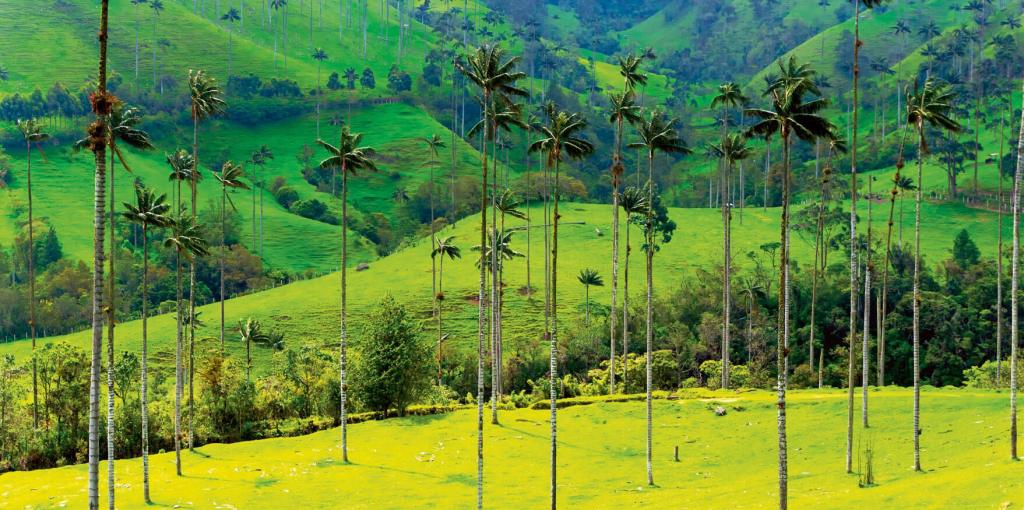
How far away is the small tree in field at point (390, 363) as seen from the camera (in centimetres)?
10200

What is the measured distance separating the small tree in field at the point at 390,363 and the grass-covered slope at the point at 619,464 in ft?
11.1

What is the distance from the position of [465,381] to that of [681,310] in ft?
135

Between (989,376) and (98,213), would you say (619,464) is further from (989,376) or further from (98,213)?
(989,376)

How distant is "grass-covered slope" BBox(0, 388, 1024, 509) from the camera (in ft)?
200

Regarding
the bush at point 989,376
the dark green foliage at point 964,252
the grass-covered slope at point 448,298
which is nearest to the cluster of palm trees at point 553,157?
the bush at point 989,376

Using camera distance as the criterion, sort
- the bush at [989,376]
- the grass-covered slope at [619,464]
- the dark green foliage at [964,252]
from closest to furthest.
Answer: the grass-covered slope at [619,464], the bush at [989,376], the dark green foliage at [964,252]

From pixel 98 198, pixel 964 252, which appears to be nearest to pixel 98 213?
pixel 98 198

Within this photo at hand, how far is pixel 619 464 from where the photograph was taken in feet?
262

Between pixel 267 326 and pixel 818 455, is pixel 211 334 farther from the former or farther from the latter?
pixel 818 455

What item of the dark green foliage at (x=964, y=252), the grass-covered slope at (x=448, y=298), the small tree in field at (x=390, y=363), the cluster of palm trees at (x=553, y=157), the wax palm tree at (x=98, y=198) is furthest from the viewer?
the dark green foliage at (x=964, y=252)

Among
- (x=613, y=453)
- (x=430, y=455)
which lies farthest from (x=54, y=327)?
(x=613, y=453)

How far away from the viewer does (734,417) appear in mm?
89438

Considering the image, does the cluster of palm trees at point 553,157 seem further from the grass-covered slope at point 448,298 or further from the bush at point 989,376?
the grass-covered slope at point 448,298

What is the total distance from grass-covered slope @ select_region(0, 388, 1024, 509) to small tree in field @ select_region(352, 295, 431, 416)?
3374 millimetres
